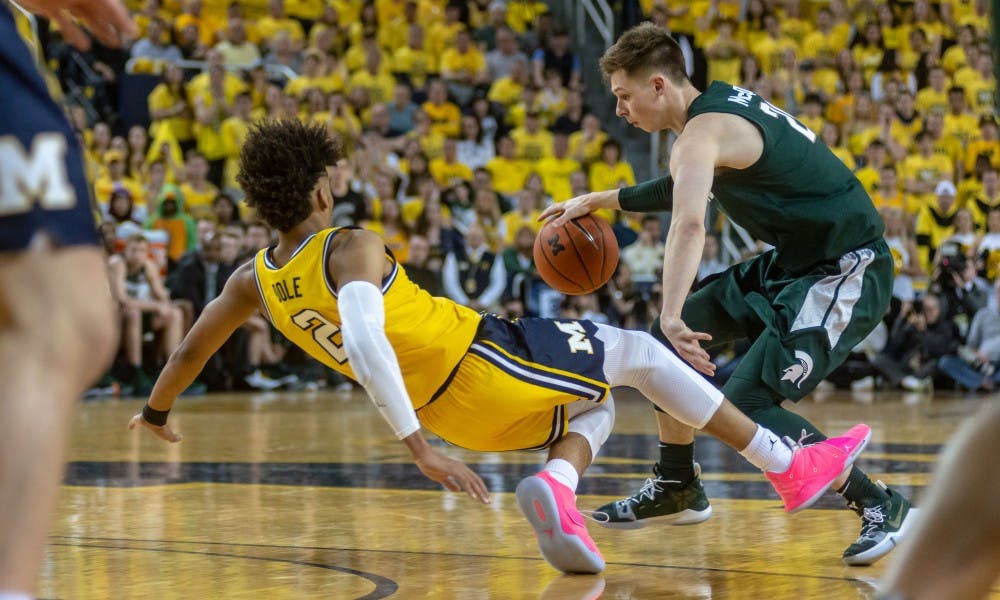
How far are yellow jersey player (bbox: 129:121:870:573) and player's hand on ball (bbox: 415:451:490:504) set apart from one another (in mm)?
493

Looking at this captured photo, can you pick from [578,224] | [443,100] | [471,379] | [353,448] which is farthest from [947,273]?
[471,379]

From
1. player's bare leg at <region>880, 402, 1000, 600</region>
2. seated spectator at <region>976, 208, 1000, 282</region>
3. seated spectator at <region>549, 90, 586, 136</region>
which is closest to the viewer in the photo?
player's bare leg at <region>880, 402, 1000, 600</region>

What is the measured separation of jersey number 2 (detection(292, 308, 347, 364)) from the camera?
11.6 feet

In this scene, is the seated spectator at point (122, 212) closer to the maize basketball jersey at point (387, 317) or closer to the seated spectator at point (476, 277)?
the seated spectator at point (476, 277)

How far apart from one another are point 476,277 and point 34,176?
10.2 meters

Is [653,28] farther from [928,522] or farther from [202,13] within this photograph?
[202,13]

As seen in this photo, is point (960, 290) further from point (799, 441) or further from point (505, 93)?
point (799, 441)

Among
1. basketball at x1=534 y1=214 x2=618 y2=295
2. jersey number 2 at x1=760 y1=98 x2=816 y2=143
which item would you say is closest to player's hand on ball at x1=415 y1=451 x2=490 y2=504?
basketball at x1=534 y1=214 x2=618 y2=295

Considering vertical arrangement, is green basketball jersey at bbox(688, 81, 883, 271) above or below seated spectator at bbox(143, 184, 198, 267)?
above

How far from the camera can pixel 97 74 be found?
42.4 ft

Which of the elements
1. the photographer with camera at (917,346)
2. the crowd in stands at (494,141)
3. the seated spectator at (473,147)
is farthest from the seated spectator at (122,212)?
the photographer with camera at (917,346)

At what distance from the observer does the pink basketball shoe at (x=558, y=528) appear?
11.0 ft

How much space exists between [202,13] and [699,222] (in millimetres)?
11488

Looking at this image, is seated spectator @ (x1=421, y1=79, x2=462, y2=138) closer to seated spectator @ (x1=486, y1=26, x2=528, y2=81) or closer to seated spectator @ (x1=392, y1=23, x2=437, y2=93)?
seated spectator @ (x1=392, y1=23, x2=437, y2=93)
